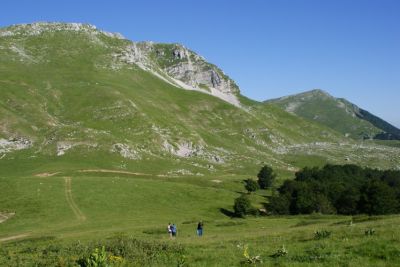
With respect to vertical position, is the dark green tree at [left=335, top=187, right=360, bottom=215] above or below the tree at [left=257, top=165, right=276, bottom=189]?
below

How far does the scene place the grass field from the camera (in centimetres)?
2692

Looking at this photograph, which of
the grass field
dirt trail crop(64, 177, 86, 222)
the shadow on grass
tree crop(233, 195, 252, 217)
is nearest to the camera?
the grass field

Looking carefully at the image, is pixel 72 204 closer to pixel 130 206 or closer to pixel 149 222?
pixel 130 206

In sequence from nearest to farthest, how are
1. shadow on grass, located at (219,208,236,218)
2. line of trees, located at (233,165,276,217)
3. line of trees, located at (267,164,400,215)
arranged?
line of trees, located at (233,165,276,217)
line of trees, located at (267,164,400,215)
shadow on grass, located at (219,208,236,218)

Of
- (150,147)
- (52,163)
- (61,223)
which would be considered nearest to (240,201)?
(61,223)

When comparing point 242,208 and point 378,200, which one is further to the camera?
point 242,208

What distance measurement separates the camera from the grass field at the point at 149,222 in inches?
1060

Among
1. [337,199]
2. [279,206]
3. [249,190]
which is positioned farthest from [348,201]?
[249,190]

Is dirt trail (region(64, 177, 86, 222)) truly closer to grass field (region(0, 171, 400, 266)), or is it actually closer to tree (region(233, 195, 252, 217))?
grass field (region(0, 171, 400, 266))

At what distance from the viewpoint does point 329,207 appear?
108m

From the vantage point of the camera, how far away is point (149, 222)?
81125 mm

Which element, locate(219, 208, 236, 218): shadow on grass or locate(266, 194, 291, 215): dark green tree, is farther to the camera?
locate(266, 194, 291, 215): dark green tree

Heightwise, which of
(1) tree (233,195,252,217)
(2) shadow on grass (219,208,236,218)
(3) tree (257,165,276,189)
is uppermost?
(3) tree (257,165,276,189)

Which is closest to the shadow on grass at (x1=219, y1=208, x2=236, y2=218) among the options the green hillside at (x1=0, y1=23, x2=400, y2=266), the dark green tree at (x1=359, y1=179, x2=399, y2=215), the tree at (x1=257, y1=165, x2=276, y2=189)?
the green hillside at (x1=0, y1=23, x2=400, y2=266)
